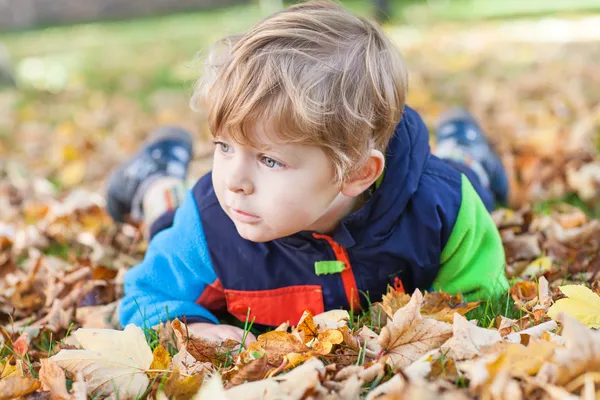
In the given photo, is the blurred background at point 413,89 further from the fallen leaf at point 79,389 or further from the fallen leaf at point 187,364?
the fallen leaf at point 79,389

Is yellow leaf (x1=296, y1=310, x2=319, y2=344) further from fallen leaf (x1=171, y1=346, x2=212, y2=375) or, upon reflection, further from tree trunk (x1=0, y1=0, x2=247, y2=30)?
tree trunk (x1=0, y1=0, x2=247, y2=30)

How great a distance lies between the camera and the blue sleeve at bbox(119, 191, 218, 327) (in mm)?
2283

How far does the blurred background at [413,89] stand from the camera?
3842 millimetres

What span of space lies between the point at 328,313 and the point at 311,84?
651 millimetres

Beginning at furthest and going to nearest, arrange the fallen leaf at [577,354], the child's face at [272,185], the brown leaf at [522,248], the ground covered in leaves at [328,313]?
the brown leaf at [522,248], the child's face at [272,185], the ground covered in leaves at [328,313], the fallen leaf at [577,354]

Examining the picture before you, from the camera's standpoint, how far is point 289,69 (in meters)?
1.84

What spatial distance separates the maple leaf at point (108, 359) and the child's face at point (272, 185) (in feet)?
1.41

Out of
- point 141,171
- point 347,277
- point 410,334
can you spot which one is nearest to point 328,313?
point 347,277

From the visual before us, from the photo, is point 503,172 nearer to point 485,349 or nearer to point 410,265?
point 410,265

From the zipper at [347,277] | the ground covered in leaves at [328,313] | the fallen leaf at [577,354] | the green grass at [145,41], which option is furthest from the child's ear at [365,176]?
the green grass at [145,41]

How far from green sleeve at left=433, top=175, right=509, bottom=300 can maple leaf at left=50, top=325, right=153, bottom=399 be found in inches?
40.2

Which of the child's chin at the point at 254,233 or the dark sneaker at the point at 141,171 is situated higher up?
the child's chin at the point at 254,233

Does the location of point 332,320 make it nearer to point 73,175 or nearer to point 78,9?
point 73,175

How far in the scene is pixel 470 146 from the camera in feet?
11.2
